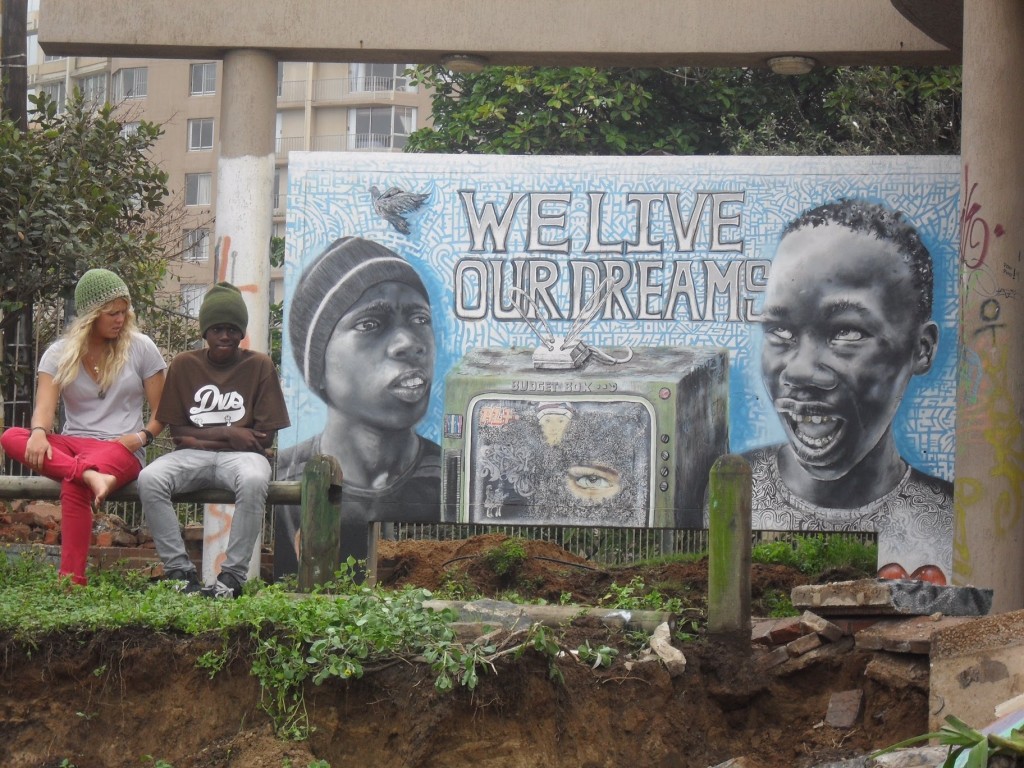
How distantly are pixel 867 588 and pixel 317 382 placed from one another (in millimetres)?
5575

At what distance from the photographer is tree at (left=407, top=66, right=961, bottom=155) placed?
19.9m

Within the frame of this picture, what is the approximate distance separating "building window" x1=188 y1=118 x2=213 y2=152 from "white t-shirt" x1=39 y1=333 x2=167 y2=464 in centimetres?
4137

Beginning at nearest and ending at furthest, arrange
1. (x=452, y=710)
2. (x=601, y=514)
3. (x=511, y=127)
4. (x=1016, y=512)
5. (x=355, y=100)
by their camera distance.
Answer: (x=452, y=710), (x=1016, y=512), (x=601, y=514), (x=511, y=127), (x=355, y=100)

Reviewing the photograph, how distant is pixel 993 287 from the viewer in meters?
9.70

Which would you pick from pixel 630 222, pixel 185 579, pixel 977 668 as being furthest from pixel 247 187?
pixel 977 668

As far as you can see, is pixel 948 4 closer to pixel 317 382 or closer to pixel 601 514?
pixel 601 514

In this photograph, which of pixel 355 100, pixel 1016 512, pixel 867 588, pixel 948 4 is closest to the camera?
pixel 867 588

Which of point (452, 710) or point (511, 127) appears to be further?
point (511, 127)

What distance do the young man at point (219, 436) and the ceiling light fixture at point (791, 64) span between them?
513 cm

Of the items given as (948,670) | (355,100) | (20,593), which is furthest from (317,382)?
(355,100)

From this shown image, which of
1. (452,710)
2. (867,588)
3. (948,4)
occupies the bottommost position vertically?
(452,710)

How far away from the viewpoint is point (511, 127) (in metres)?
20.5

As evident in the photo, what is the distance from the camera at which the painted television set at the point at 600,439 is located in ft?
38.5

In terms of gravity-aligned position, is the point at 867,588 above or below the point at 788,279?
below
